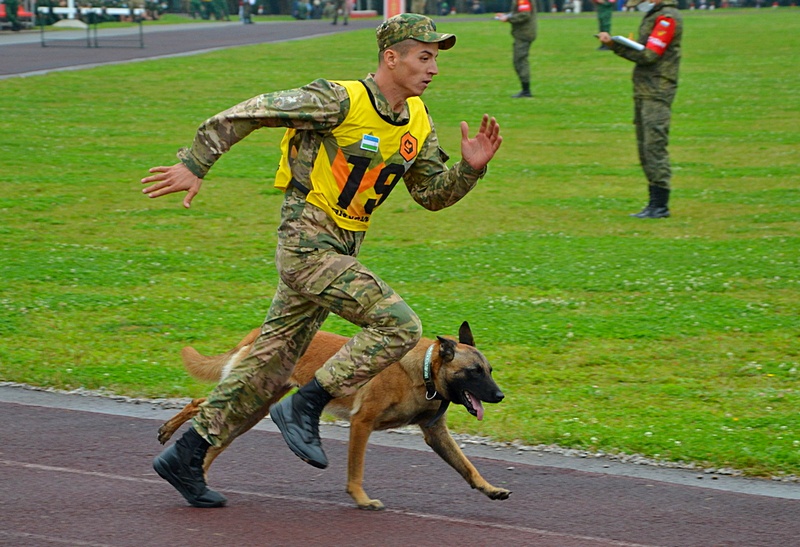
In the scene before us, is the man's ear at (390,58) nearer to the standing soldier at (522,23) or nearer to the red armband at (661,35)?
the red armband at (661,35)

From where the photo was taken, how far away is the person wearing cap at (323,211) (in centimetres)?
491

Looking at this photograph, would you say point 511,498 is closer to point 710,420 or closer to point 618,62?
point 710,420

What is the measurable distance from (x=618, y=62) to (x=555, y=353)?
2709 cm

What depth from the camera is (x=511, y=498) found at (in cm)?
572

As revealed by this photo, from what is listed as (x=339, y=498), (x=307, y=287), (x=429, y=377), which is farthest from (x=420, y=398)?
(x=307, y=287)

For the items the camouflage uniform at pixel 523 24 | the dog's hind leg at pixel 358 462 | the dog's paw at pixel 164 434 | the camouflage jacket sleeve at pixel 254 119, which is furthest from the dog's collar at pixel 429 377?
the camouflage uniform at pixel 523 24

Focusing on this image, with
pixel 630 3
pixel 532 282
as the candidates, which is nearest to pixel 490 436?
pixel 532 282

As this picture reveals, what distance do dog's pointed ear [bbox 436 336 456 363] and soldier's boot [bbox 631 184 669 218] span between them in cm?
878

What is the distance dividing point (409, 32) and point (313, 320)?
4.68ft

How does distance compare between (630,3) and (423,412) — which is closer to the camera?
(423,412)

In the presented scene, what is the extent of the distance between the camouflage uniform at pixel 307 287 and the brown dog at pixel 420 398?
0.20 meters

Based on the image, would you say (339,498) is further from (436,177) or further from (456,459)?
(436,177)

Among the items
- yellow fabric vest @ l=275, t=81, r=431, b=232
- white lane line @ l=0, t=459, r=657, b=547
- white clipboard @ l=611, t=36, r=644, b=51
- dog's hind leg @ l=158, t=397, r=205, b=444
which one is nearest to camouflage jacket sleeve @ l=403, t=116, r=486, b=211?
yellow fabric vest @ l=275, t=81, r=431, b=232

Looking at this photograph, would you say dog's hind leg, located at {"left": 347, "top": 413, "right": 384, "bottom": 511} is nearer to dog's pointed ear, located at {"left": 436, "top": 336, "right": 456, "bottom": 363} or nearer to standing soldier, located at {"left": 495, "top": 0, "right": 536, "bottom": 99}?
dog's pointed ear, located at {"left": 436, "top": 336, "right": 456, "bottom": 363}
